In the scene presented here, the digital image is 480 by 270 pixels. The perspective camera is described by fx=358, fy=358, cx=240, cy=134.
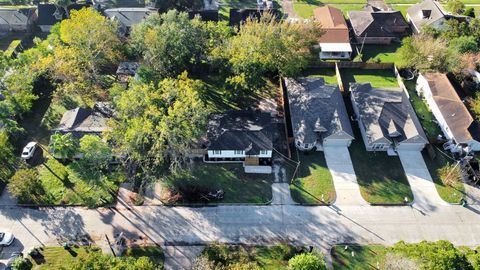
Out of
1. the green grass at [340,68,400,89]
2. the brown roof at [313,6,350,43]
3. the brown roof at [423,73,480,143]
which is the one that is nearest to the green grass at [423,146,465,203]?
the brown roof at [423,73,480,143]

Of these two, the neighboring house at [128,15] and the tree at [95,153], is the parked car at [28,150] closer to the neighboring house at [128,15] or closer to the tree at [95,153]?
the tree at [95,153]

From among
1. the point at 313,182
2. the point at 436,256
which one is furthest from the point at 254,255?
the point at 436,256

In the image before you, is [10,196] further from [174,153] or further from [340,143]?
[340,143]

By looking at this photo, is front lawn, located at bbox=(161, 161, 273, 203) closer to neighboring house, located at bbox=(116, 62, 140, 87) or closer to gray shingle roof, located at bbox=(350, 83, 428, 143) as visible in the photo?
gray shingle roof, located at bbox=(350, 83, 428, 143)

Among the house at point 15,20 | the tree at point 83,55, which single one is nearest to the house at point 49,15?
the house at point 15,20

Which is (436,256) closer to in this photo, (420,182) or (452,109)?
(420,182)
